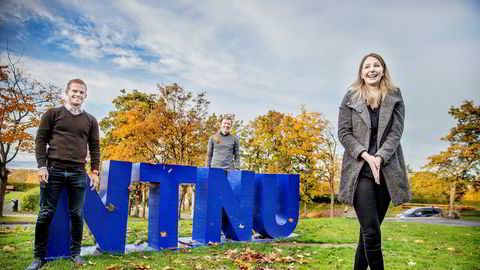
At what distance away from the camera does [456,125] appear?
2548 centimetres

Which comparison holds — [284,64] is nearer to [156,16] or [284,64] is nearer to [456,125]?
[156,16]

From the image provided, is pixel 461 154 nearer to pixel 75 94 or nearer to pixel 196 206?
pixel 196 206

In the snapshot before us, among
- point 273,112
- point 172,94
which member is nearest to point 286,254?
point 172,94

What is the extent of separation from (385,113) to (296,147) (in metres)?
24.9

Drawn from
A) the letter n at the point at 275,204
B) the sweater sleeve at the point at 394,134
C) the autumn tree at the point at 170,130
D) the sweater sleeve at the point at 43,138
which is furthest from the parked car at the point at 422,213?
the sweater sleeve at the point at 43,138

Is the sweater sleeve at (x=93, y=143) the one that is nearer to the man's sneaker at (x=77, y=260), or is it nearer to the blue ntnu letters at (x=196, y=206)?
the blue ntnu letters at (x=196, y=206)

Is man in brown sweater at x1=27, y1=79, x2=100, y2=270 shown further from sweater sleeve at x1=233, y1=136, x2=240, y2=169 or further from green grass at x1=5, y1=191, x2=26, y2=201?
green grass at x1=5, y1=191, x2=26, y2=201

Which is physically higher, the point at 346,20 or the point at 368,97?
the point at 346,20

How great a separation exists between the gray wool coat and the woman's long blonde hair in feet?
0.16

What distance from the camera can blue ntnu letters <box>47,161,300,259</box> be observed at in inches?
194

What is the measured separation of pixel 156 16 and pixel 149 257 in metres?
5.91

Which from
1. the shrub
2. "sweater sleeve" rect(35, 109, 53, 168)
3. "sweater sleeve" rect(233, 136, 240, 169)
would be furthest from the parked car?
"sweater sleeve" rect(35, 109, 53, 168)

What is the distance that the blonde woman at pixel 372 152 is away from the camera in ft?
8.84

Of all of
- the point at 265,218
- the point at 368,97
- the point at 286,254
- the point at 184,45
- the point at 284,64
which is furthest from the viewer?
the point at 284,64
